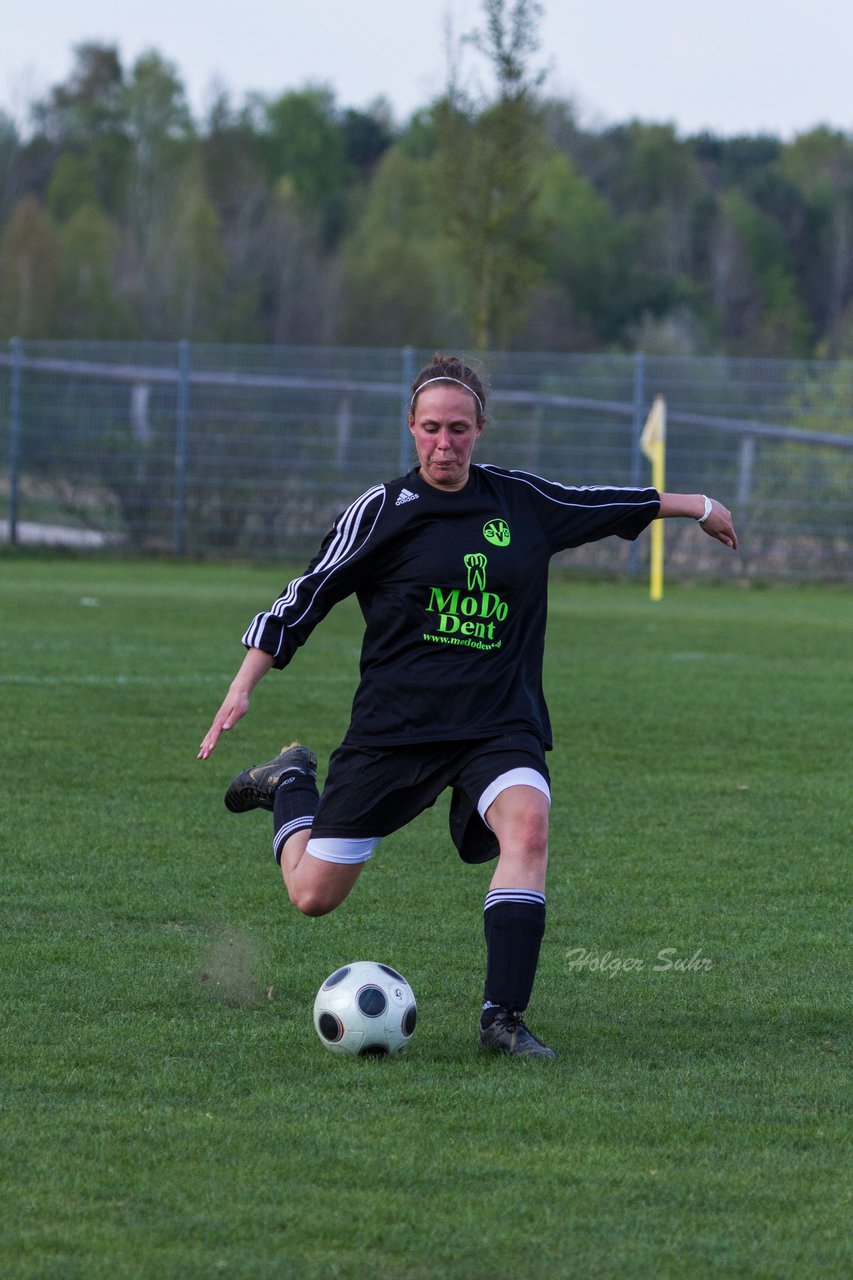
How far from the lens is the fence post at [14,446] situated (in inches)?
988

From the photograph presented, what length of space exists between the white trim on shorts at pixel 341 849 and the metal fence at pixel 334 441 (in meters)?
18.2

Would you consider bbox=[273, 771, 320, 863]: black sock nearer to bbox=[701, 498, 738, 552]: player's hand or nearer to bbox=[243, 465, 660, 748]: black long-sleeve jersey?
bbox=[243, 465, 660, 748]: black long-sleeve jersey

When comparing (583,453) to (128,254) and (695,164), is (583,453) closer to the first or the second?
(128,254)

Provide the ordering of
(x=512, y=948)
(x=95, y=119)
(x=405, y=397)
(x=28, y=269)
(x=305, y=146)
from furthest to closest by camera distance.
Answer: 1. (x=305, y=146)
2. (x=95, y=119)
3. (x=28, y=269)
4. (x=405, y=397)
5. (x=512, y=948)

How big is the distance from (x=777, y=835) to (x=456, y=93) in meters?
21.7

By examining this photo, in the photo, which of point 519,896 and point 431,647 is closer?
point 519,896

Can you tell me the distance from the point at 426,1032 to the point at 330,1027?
30 centimetres

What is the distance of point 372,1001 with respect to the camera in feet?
14.1

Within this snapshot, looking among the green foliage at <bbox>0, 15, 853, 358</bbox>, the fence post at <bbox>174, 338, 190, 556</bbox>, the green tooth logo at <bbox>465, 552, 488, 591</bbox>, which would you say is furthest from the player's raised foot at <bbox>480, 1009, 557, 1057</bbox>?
the green foliage at <bbox>0, 15, 853, 358</bbox>

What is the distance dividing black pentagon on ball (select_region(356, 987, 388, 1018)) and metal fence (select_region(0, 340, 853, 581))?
18.7 metres

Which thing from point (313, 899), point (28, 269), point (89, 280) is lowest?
point (313, 899)

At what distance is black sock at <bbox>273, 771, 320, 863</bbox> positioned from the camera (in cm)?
509

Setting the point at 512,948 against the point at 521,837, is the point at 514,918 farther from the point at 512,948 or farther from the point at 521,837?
the point at 521,837

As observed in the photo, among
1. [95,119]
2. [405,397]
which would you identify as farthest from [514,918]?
[95,119]
